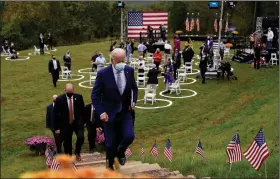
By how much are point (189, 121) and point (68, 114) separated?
896 cm

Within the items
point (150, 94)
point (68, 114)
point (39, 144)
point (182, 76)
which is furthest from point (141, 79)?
point (68, 114)

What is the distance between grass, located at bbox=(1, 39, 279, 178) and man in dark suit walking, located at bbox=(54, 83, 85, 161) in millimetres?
1400

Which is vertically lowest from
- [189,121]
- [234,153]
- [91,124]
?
[189,121]

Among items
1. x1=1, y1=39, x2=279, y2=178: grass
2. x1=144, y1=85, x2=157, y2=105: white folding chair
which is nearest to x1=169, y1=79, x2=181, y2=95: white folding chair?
x1=1, y1=39, x2=279, y2=178: grass

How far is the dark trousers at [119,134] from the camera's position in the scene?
670 centimetres

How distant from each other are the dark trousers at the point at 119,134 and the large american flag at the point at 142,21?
3426cm

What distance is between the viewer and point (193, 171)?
7.96 meters

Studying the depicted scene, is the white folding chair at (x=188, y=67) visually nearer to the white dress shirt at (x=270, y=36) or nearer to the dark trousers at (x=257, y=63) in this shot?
the dark trousers at (x=257, y=63)

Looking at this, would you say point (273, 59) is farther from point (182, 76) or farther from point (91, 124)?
point (91, 124)

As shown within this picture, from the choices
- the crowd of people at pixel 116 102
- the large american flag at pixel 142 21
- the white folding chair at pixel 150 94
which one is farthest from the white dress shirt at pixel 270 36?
the crowd of people at pixel 116 102

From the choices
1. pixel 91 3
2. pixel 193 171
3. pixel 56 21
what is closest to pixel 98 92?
pixel 193 171

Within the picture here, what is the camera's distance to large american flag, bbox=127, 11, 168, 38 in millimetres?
40562

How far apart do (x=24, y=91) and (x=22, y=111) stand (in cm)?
475

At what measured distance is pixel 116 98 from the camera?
664 centimetres
